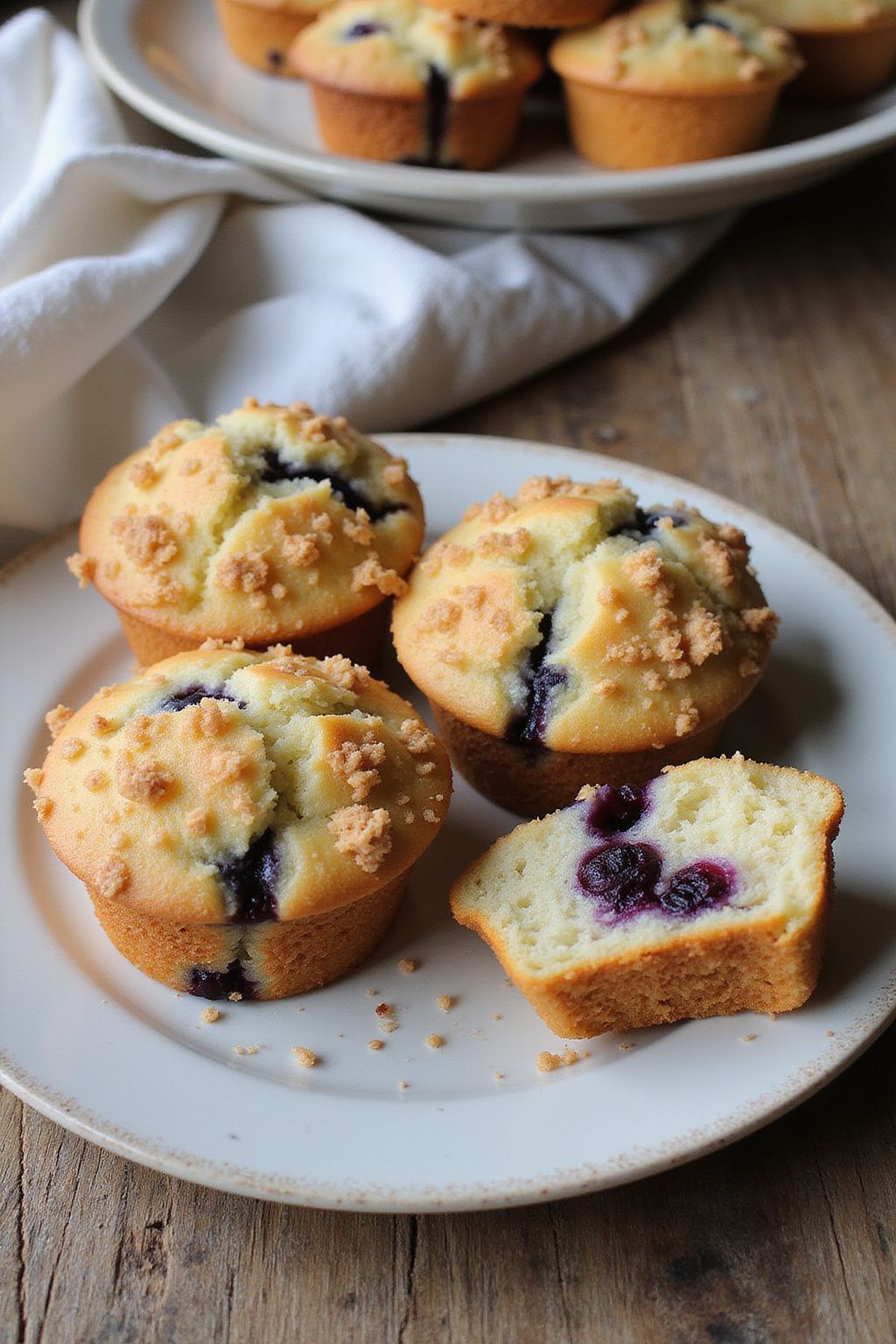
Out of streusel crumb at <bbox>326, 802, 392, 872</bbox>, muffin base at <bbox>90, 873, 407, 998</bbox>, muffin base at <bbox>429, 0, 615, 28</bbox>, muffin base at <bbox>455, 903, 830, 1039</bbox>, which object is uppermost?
muffin base at <bbox>429, 0, 615, 28</bbox>

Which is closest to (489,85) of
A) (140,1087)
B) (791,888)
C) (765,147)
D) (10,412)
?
(765,147)

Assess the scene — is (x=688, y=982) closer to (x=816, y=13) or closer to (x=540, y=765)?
(x=540, y=765)

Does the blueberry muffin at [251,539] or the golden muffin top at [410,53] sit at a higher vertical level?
the golden muffin top at [410,53]

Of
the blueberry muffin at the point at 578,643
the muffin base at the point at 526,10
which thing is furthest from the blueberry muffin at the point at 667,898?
the muffin base at the point at 526,10

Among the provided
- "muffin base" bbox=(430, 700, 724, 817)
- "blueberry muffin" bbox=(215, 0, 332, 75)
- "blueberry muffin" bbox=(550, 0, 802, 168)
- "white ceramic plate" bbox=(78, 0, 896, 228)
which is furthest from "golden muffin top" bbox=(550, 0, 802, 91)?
"muffin base" bbox=(430, 700, 724, 817)

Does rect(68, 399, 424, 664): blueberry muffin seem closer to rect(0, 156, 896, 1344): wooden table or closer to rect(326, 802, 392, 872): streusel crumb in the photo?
rect(326, 802, 392, 872): streusel crumb

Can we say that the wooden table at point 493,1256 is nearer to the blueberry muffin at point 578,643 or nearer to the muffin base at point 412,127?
the blueberry muffin at point 578,643

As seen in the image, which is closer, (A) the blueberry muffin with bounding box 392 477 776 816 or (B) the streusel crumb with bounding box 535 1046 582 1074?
(B) the streusel crumb with bounding box 535 1046 582 1074

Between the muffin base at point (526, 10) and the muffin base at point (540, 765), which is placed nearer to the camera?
the muffin base at point (540, 765)
